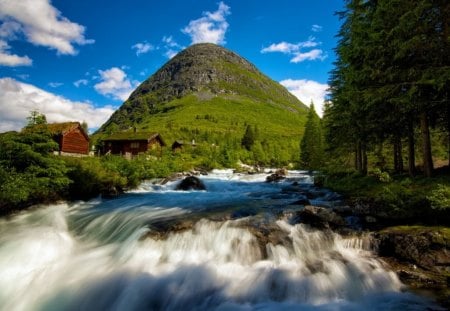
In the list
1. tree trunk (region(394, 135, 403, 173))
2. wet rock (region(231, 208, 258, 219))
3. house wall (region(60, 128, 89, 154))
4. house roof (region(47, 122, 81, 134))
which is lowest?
wet rock (region(231, 208, 258, 219))

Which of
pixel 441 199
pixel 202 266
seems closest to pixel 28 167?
pixel 202 266

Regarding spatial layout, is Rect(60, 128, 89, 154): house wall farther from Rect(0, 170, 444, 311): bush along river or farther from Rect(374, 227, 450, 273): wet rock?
Rect(374, 227, 450, 273): wet rock

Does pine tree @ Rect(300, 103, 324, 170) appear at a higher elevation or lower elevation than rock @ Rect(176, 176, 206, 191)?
higher

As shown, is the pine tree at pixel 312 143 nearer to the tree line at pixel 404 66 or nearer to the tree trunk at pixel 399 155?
the tree trunk at pixel 399 155

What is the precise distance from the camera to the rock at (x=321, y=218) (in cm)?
1166

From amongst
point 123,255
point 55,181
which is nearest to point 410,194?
point 123,255

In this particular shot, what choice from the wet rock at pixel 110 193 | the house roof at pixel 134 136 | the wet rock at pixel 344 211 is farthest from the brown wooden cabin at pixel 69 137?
the wet rock at pixel 344 211

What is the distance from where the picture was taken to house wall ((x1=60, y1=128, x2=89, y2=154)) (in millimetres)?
40562

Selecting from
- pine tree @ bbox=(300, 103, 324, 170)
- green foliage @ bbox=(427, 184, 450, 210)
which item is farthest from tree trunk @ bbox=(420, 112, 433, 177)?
pine tree @ bbox=(300, 103, 324, 170)

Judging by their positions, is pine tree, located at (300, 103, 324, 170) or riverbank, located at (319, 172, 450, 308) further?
pine tree, located at (300, 103, 324, 170)

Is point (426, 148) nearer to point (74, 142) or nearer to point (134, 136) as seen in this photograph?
point (74, 142)

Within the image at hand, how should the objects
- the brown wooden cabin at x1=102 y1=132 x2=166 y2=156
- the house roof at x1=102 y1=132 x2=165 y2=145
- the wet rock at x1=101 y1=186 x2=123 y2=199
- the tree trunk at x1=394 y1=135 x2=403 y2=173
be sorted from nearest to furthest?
the tree trunk at x1=394 y1=135 x2=403 y2=173 → the wet rock at x1=101 y1=186 x2=123 y2=199 → the house roof at x1=102 y1=132 x2=165 y2=145 → the brown wooden cabin at x1=102 y1=132 x2=166 y2=156

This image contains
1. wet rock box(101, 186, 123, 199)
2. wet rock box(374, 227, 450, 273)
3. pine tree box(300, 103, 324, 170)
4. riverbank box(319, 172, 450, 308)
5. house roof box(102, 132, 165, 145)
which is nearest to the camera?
riverbank box(319, 172, 450, 308)

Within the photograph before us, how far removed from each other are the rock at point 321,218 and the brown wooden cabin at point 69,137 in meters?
37.0
